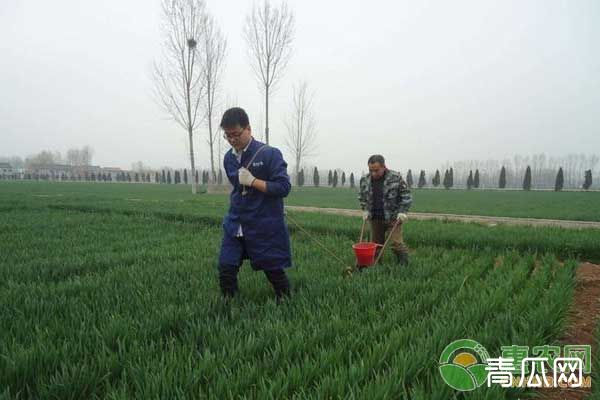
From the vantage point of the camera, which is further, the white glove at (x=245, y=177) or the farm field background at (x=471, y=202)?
the farm field background at (x=471, y=202)

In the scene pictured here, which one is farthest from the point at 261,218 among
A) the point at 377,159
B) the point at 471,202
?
the point at 471,202

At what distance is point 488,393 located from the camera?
174cm

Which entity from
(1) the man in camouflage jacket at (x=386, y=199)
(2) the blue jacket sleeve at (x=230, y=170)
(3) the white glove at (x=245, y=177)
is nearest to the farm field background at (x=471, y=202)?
(1) the man in camouflage jacket at (x=386, y=199)

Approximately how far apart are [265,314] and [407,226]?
5829 millimetres

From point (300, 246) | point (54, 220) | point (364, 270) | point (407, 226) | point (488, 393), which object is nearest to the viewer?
point (488, 393)

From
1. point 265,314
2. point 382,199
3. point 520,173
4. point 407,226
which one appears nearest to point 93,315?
point 265,314

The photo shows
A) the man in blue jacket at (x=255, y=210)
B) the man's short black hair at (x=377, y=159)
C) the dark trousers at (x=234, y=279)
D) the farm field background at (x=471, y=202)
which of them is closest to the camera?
the man in blue jacket at (x=255, y=210)

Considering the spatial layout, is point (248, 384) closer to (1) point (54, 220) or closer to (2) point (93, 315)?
(2) point (93, 315)

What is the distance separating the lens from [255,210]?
305 centimetres

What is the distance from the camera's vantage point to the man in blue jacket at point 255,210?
9.90 feet

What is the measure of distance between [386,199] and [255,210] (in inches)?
99.1

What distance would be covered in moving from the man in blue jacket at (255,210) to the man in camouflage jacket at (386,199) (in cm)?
217

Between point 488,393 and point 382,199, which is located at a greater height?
point 382,199

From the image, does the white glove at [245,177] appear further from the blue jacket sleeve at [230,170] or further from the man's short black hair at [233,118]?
the man's short black hair at [233,118]
